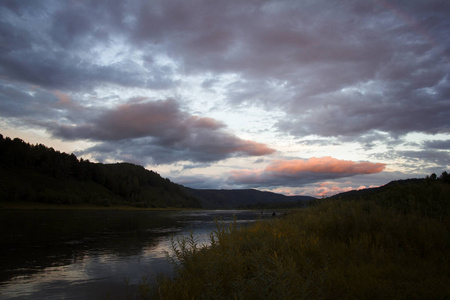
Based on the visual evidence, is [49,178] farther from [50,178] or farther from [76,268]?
[76,268]

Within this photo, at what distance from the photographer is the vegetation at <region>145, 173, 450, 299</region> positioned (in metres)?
6.63

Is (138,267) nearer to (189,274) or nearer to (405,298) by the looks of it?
(189,274)

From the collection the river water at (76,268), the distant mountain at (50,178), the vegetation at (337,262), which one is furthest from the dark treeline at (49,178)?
the vegetation at (337,262)

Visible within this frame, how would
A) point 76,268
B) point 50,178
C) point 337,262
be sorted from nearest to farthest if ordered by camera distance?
point 337,262
point 76,268
point 50,178

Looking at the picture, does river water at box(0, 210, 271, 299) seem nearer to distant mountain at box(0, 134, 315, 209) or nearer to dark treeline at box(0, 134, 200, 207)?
distant mountain at box(0, 134, 315, 209)

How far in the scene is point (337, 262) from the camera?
9.24 meters

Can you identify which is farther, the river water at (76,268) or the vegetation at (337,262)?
the river water at (76,268)

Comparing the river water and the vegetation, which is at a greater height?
the vegetation

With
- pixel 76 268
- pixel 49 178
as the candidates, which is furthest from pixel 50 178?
pixel 76 268

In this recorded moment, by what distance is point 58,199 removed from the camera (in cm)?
11006

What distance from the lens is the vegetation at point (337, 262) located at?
6.63m

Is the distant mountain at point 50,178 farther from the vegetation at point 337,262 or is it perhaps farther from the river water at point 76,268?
the vegetation at point 337,262

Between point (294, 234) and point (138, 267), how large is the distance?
884 centimetres

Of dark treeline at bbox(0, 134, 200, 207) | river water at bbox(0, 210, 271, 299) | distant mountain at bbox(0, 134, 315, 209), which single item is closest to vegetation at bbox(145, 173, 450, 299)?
river water at bbox(0, 210, 271, 299)
